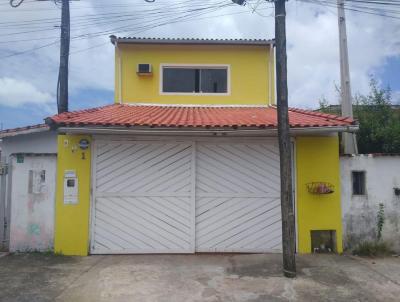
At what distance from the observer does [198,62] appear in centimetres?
1130

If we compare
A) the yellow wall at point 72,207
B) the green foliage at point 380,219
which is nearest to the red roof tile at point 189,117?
the yellow wall at point 72,207

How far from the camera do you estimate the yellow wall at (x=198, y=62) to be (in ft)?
36.5

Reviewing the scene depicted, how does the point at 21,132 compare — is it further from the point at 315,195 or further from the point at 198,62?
the point at 315,195

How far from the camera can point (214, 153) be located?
27.4 ft

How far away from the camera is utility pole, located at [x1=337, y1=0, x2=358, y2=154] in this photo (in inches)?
406

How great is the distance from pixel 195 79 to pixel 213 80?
1.67 feet

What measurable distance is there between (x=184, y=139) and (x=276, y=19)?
301 centimetres

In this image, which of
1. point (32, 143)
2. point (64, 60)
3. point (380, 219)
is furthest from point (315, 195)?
point (64, 60)

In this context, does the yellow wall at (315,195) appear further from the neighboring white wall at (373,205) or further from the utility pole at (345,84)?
the utility pole at (345,84)

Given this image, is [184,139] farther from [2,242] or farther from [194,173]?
[2,242]

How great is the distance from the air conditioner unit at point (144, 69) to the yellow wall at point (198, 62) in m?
0.16

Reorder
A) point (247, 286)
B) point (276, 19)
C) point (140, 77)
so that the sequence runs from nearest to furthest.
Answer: point (247, 286)
point (276, 19)
point (140, 77)

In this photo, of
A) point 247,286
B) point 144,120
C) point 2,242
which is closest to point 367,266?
point 247,286

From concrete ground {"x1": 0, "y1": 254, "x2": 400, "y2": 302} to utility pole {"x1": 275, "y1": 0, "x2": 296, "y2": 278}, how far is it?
16.5 inches
